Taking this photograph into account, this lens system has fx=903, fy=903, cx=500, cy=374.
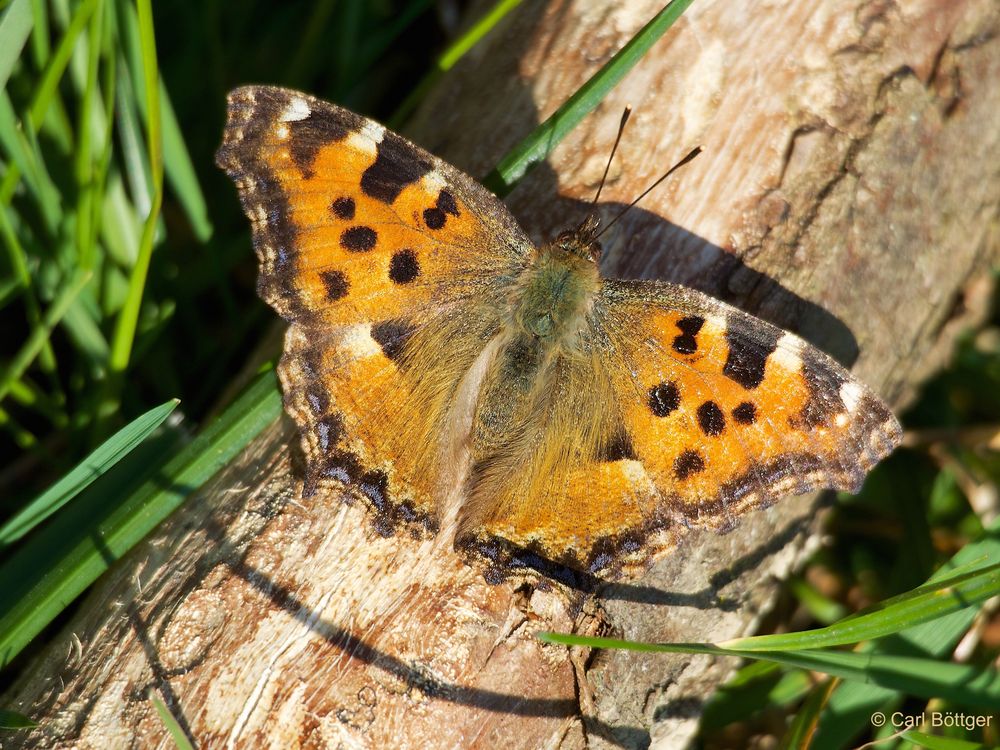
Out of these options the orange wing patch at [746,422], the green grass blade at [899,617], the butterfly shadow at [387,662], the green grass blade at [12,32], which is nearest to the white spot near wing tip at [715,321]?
the orange wing patch at [746,422]

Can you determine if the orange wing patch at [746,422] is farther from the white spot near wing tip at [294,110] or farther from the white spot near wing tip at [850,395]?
the white spot near wing tip at [294,110]

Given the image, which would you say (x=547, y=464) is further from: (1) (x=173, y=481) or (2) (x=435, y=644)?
(1) (x=173, y=481)

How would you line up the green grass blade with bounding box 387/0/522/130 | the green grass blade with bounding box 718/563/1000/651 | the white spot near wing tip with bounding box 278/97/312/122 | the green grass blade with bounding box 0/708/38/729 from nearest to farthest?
1. the green grass blade with bounding box 0/708/38/729
2. the green grass blade with bounding box 718/563/1000/651
3. the white spot near wing tip with bounding box 278/97/312/122
4. the green grass blade with bounding box 387/0/522/130

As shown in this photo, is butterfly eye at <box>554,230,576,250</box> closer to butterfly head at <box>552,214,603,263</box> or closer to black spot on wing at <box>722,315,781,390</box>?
butterfly head at <box>552,214,603,263</box>

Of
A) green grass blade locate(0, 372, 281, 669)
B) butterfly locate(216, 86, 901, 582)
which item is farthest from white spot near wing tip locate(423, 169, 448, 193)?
green grass blade locate(0, 372, 281, 669)

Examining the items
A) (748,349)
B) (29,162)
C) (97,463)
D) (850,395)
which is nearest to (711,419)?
(748,349)

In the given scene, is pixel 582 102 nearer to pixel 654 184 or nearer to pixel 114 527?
pixel 654 184
